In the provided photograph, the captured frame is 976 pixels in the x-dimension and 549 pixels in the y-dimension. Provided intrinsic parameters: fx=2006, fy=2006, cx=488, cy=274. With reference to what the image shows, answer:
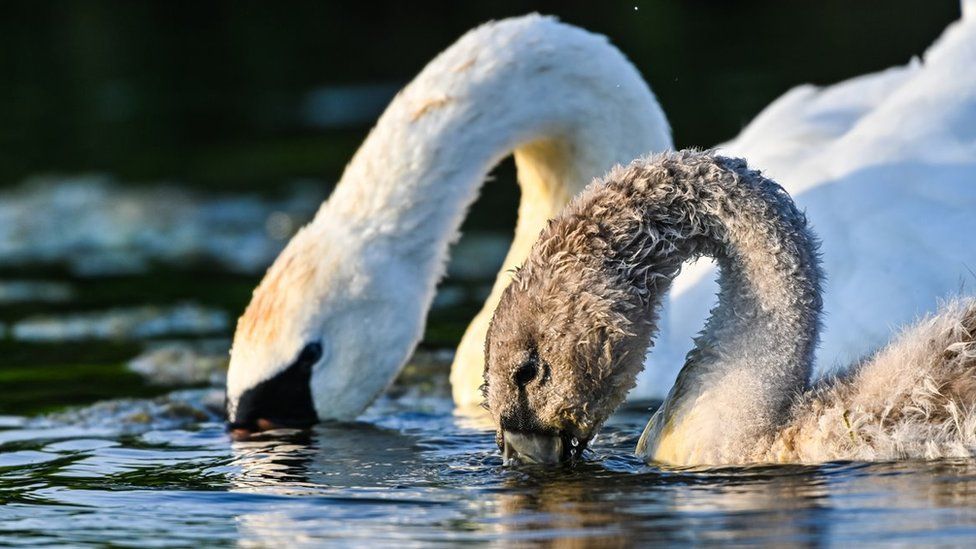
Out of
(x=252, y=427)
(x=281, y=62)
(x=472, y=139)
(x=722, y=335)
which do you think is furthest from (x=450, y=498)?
(x=281, y=62)

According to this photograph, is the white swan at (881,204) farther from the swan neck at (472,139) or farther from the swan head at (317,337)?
the swan head at (317,337)

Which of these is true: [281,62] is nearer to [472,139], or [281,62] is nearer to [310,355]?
[472,139]

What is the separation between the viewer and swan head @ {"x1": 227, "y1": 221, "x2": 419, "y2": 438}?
7.71m

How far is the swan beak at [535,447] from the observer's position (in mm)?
5938

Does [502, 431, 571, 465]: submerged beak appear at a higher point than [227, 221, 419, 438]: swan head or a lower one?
lower

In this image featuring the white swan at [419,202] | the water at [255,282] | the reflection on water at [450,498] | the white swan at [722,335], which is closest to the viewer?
the reflection on water at [450,498]

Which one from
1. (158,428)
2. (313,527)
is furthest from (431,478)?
(158,428)

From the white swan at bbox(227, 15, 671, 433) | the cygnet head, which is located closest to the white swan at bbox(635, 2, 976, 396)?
the white swan at bbox(227, 15, 671, 433)

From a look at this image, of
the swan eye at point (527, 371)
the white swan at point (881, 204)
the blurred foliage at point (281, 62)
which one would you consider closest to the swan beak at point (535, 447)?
the swan eye at point (527, 371)

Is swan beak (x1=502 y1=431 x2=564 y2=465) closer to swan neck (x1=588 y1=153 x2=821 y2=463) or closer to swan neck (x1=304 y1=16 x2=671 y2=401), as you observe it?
swan neck (x1=588 y1=153 x2=821 y2=463)

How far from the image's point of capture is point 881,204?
7.77 meters

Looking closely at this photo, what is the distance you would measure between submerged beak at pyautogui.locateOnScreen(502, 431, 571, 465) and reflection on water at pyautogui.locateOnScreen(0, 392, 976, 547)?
2.0 inches

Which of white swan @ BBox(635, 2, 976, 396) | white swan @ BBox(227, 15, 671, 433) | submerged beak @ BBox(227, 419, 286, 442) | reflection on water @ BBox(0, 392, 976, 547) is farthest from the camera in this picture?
white swan @ BBox(227, 15, 671, 433)

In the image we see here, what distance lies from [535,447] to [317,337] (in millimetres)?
2036
